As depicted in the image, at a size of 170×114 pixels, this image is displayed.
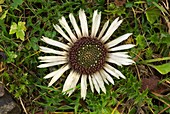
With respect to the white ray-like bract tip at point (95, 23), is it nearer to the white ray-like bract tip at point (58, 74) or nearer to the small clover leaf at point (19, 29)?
the white ray-like bract tip at point (58, 74)

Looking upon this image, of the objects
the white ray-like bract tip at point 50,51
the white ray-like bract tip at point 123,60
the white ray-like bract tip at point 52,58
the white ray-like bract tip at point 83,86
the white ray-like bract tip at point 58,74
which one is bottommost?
the white ray-like bract tip at point 83,86

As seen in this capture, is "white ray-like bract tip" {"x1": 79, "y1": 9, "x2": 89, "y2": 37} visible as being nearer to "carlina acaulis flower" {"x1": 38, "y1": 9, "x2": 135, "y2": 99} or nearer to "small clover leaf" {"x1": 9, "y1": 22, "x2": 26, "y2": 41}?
"carlina acaulis flower" {"x1": 38, "y1": 9, "x2": 135, "y2": 99}

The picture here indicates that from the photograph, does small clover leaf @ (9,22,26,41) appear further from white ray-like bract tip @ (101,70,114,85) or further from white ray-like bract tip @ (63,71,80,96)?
white ray-like bract tip @ (101,70,114,85)

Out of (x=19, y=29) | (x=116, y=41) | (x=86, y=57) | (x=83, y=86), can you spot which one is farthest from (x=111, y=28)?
(x=19, y=29)

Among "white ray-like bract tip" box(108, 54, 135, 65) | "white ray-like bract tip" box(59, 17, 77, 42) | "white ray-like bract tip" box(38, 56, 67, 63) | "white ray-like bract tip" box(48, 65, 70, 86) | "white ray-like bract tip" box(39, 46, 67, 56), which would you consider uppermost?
"white ray-like bract tip" box(59, 17, 77, 42)

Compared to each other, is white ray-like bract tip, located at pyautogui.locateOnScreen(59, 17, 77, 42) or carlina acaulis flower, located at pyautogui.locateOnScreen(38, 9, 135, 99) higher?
white ray-like bract tip, located at pyautogui.locateOnScreen(59, 17, 77, 42)

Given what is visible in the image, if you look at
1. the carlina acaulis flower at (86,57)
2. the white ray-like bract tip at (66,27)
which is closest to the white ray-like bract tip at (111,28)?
the carlina acaulis flower at (86,57)

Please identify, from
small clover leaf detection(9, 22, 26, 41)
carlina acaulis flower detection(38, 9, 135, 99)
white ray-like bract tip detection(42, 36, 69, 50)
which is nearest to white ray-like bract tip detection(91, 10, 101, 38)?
carlina acaulis flower detection(38, 9, 135, 99)

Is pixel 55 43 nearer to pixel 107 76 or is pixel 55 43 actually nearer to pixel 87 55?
pixel 87 55

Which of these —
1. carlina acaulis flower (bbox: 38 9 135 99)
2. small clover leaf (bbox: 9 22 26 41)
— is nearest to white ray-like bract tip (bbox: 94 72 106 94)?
carlina acaulis flower (bbox: 38 9 135 99)
